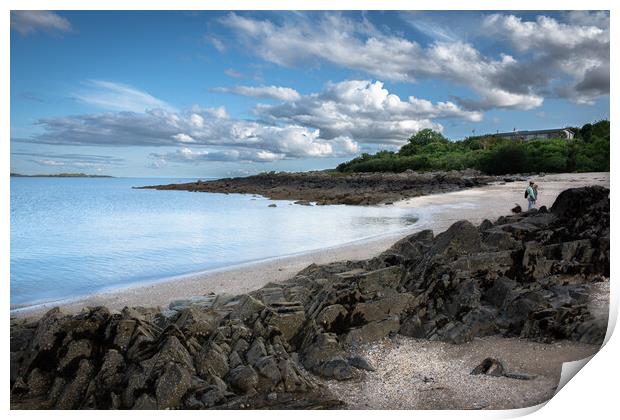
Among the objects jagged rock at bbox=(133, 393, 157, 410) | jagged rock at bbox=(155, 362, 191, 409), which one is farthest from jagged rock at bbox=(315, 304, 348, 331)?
jagged rock at bbox=(133, 393, 157, 410)

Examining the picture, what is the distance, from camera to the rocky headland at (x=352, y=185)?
50.8 ft

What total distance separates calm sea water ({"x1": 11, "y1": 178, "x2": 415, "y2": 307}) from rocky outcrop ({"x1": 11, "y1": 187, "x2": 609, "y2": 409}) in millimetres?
1340

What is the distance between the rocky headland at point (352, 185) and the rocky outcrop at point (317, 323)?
4.25 metres

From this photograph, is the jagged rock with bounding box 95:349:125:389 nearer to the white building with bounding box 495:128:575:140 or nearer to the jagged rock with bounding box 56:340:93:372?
the jagged rock with bounding box 56:340:93:372

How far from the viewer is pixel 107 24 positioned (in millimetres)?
3402

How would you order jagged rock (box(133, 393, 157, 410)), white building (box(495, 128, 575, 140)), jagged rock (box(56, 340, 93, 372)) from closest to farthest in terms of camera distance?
jagged rock (box(133, 393, 157, 410))
jagged rock (box(56, 340, 93, 372))
white building (box(495, 128, 575, 140))

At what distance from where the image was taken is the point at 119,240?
9.29m

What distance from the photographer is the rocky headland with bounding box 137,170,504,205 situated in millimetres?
15492

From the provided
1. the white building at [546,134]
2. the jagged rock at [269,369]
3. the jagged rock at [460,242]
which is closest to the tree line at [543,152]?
the white building at [546,134]

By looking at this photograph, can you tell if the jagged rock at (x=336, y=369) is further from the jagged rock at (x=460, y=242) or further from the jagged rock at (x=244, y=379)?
the jagged rock at (x=460, y=242)

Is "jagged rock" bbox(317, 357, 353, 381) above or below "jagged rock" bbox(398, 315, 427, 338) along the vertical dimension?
below

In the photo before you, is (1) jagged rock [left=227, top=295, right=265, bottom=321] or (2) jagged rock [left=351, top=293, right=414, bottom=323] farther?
(2) jagged rock [left=351, top=293, right=414, bottom=323]
